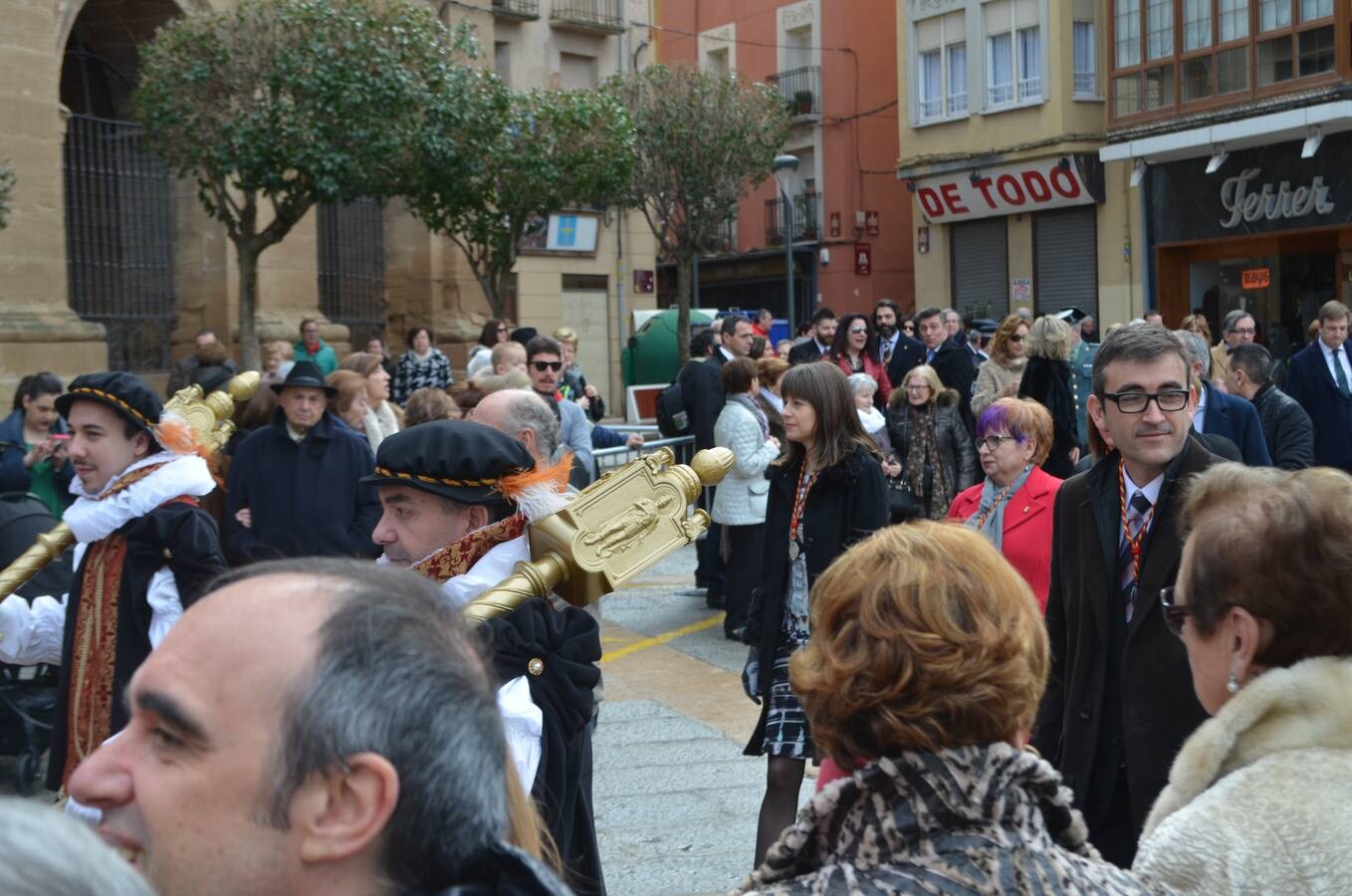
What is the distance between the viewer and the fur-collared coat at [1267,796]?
2168mm

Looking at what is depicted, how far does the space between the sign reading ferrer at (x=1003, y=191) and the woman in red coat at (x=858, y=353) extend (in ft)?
58.2

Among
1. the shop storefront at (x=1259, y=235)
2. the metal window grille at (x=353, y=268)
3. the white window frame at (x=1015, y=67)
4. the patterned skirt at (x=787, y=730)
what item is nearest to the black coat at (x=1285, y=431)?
the patterned skirt at (x=787, y=730)

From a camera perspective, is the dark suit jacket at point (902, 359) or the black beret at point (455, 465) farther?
the dark suit jacket at point (902, 359)

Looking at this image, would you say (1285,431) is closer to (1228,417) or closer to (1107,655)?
(1228,417)

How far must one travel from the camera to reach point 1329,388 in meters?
11.1

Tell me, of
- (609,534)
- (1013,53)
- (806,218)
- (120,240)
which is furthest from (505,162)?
(806,218)

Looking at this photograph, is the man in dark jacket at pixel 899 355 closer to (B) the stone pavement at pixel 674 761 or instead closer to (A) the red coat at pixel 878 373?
(A) the red coat at pixel 878 373

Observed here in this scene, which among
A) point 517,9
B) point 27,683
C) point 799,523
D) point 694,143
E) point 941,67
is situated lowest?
point 27,683

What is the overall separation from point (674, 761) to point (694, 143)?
26.4 meters

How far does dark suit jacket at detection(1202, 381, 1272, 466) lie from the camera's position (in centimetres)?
741

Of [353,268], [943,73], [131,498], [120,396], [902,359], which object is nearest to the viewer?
[131,498]

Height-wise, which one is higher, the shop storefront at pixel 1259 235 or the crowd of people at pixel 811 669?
the shop storefront at pixel 1259 235

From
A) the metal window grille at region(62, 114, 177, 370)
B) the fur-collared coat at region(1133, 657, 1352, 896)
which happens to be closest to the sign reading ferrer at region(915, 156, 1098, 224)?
the metal window grille at region(62, 114, 177, 370)

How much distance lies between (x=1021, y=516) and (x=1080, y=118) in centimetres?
2491
